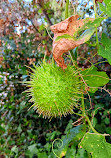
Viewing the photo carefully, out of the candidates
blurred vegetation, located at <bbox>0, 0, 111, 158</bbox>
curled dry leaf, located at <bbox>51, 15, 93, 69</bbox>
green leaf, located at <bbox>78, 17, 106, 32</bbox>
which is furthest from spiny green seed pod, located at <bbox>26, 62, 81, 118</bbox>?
blurred vegetation, located at <bbox>0, 0, 111, 158</bbox>

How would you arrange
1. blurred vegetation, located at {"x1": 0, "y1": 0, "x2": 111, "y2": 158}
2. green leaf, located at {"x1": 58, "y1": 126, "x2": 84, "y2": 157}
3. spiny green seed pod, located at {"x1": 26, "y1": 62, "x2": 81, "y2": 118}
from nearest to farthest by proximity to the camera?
spiny green seed pod, located at {"x1": 26, "y1": 62, "x2": 81, "y2": 118} → green leaf, located at {"x1": 58, "y1": 126, "x2": 84, "y2": 157} → blurred vegetation, located at {"x1": 0, "y1": 0, "x2": 111, "y2": 158}

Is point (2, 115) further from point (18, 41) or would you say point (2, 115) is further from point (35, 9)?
point (35, 9)

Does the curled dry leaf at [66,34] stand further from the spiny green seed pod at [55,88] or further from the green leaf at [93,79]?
the green leaf at [93,79]

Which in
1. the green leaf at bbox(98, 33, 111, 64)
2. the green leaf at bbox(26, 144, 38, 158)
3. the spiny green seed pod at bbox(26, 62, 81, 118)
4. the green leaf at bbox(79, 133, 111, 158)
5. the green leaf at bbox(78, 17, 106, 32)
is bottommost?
the green leaf at bbox(26, 144, 38, 158)

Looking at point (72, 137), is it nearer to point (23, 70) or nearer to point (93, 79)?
point (93, 79)

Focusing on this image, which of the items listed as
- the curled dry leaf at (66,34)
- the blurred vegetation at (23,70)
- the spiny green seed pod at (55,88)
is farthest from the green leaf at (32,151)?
the curled dry leaf at (66,34)

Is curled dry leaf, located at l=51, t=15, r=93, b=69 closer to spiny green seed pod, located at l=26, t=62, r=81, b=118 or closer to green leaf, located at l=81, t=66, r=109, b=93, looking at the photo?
spiny green seed pod, located at l=26, t=62, r=81, b=118

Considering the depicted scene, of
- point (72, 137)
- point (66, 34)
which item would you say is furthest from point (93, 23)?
point (72, 137)
